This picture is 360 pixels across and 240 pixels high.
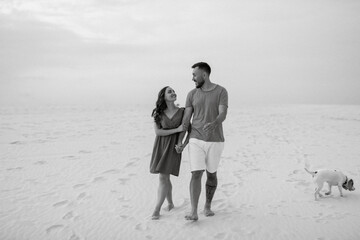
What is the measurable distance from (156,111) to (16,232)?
260cm

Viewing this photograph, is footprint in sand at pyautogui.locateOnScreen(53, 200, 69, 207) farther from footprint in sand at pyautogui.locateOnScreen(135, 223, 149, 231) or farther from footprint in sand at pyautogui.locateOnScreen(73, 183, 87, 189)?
footprint in sand at pyautogui.locateOnScreen(135, 223, 149, 231)

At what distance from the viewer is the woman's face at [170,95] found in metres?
4.49

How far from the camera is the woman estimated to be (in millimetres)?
4504

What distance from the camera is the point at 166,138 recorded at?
15.0ft

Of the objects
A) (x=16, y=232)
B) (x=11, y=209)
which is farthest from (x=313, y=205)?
(x=11, y=209)

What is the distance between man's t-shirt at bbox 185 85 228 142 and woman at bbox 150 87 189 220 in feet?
0.96

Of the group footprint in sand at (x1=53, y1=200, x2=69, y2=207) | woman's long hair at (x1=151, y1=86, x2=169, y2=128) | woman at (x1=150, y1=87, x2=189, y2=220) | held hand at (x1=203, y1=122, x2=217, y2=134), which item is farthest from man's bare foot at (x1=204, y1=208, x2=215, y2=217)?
footprint in sand at (x1=53, y1=200, x2=69, y2=207)

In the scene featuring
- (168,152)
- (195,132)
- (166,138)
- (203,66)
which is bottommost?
(168,152)

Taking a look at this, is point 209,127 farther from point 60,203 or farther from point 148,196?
point 60,203

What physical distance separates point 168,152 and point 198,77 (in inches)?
47.6

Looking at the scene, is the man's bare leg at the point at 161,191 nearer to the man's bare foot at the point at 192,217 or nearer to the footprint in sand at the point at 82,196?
the man's bare foot at the point at 192,217

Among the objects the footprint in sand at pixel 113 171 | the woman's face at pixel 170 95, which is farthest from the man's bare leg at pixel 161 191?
the footprint in sand at pixel 113 171

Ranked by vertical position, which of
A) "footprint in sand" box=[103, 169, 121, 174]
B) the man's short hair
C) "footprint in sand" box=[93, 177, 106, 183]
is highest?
the man's short hair

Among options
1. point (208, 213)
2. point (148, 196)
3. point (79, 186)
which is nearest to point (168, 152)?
point (208, 213)
